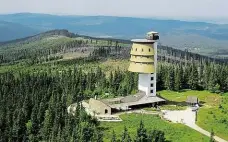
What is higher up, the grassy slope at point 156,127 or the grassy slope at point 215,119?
the grassy slope at point 156,127

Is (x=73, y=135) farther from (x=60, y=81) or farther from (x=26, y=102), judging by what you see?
(x=60, y=81)

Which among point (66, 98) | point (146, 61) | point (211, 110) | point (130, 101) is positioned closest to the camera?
point (211, 110)

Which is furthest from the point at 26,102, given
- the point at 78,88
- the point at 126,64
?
the point at 126,64

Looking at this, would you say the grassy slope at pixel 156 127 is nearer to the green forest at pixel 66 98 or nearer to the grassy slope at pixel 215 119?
the green forest at pixel 66 98

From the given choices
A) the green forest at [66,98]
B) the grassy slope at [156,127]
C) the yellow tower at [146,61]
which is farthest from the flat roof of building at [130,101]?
the green forest at [66,98]

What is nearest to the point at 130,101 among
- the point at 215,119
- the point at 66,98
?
the point at 66,98

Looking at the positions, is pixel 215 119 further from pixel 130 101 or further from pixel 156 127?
pixel 130 101

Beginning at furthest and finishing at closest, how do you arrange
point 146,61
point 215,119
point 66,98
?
point 66,98 → point 146,61 → point 215,119
